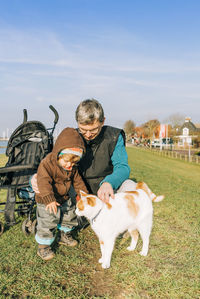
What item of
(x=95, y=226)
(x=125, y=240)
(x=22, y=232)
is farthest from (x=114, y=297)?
(x=22, y=232)

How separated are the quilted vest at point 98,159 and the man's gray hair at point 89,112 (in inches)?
16.1

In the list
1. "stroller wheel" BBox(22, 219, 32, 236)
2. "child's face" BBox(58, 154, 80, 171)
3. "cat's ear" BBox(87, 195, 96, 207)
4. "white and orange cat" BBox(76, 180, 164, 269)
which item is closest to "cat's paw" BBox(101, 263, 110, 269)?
"white and orange cat" BBox(76, 180, 164, 269)

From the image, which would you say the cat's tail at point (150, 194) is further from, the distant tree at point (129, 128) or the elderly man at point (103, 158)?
the distant tree at point (129, 128)

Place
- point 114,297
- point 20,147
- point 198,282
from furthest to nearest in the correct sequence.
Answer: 1. point 20,147
2. point 198,282
3. point 114,297

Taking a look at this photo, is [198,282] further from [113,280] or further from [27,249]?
[27,249]

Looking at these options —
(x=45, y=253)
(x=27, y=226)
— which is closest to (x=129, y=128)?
(x=27, y=226)

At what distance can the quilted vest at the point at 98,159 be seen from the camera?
3.33 m

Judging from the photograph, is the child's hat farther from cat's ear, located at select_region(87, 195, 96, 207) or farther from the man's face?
cat's ear, located at select_region(87, 195, 96, 207)

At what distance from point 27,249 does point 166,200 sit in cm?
427

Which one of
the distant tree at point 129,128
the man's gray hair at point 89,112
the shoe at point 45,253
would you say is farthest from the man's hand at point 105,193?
the distant tree at point 129,128

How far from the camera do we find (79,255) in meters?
3.09

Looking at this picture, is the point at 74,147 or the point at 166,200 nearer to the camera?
the point at 74,147

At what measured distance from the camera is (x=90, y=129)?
2.98m

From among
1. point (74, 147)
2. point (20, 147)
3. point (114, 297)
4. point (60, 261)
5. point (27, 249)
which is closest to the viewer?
point (114, 297)
